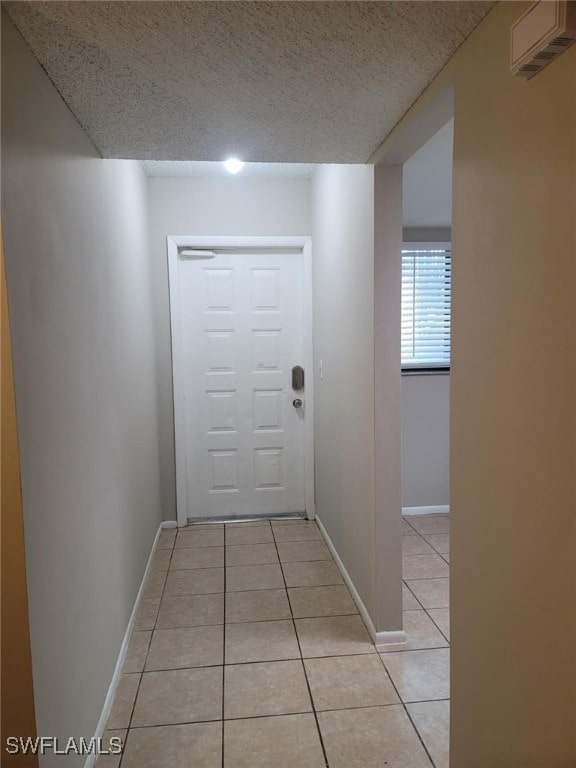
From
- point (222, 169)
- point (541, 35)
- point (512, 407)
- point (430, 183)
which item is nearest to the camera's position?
Result: point (541, 35)

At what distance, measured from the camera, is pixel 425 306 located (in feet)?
12.9

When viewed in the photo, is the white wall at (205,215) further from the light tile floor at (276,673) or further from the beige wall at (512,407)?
the beige wall at (512,407)

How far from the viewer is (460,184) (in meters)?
1.38

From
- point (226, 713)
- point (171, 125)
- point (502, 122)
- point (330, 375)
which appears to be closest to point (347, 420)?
point (330, 375)

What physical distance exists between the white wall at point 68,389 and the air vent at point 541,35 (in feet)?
3.54

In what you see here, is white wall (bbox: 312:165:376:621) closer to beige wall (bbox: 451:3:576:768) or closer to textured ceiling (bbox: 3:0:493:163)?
A: textured ceiling (bbox: 3:0:493:163)

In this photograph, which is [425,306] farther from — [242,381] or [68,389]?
[68,389]

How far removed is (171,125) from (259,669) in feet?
7.00

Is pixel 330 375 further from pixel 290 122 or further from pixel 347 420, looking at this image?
pixel 290 122

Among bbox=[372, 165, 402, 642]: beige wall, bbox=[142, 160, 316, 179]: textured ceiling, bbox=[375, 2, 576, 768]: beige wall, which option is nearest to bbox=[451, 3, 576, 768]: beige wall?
bbox=[375, 2, 576, 768]: beige wall

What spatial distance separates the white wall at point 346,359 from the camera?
2.38m

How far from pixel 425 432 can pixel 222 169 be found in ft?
7.77

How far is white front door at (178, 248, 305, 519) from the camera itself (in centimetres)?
381

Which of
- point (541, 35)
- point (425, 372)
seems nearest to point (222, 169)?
point (425, 372)
